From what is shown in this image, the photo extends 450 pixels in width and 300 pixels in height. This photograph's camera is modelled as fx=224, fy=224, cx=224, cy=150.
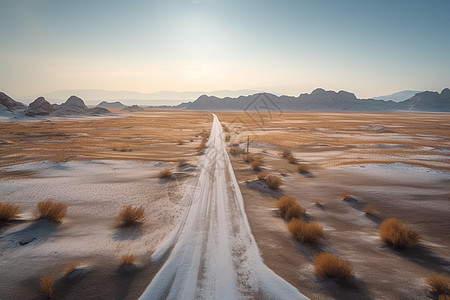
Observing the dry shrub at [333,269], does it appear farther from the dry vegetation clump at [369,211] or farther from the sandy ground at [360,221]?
the dry vegetation clump at [369,211]

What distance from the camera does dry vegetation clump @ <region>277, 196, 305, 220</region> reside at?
809cm

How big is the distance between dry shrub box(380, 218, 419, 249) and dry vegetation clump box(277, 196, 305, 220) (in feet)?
8.23

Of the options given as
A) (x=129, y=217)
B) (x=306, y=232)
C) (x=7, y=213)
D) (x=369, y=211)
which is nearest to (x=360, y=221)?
(x=369, y=211)

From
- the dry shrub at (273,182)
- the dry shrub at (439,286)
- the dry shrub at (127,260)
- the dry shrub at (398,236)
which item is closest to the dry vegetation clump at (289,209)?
the dry shrub at (398,236)

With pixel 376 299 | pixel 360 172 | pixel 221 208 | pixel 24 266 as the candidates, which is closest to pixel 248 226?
pixel 221 208

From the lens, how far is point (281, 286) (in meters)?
4.64

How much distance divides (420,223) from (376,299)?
4749 mm

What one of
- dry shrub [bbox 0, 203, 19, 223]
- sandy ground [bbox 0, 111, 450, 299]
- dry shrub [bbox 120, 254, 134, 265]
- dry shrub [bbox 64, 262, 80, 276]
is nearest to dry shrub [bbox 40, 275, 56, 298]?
sandy ground [bbox 0, 111, 450, 299]

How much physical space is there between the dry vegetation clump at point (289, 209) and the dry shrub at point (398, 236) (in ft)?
8.23

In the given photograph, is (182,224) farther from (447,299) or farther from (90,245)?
(447,299)

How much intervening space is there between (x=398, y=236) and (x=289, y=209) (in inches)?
124

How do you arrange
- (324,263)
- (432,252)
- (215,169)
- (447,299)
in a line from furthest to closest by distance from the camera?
1. (215,169)
2. (432,252)
3. (324,263)
4. (447,299)

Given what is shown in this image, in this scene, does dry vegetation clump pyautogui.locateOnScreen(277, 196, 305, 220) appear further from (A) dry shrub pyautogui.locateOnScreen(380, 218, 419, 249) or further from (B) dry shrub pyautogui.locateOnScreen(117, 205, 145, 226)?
(B) dry shrub pyautogui.locateOnScreen(117, 205, 145, 226)

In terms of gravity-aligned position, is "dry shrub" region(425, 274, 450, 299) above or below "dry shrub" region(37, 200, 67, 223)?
below
